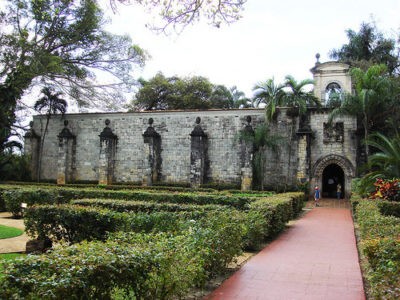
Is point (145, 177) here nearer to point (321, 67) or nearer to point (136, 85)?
point (136, 85)

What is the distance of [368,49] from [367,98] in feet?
63.5

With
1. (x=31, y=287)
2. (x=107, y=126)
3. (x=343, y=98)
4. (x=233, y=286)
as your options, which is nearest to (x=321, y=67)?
(x=343, y=98)

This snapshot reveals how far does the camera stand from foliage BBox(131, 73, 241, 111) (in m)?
38.2

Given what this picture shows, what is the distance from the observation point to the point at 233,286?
6168 mm

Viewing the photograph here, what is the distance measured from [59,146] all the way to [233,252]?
77.5 ft

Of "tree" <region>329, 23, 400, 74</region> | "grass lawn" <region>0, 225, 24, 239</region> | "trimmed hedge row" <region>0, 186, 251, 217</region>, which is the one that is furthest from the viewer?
"tree" <region>329, 23, 400, 74</region>

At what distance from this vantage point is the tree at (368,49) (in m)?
35.1

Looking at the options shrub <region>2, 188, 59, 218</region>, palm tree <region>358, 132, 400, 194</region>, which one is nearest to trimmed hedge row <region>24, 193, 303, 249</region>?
shrub <region>2, 188, 59, 218</region>

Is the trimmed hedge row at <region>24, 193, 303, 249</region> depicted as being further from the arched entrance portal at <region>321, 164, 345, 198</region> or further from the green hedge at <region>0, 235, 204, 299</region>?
the arched entrance portal at <region>321, 164, 345, 198</region>

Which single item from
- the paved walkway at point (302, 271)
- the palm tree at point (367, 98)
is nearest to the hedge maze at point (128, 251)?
the paved walkway at point (302, 271)

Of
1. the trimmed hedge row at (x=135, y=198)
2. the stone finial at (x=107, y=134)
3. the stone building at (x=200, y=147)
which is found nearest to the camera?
the trimmed hedge row at (x=135, y=198)

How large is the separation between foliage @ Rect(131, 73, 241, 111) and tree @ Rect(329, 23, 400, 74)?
1174 cm

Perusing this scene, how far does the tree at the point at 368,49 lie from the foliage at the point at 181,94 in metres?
11.7

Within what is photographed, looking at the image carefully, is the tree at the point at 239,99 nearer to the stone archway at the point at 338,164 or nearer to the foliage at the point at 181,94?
the foliage at the point at 181,94
